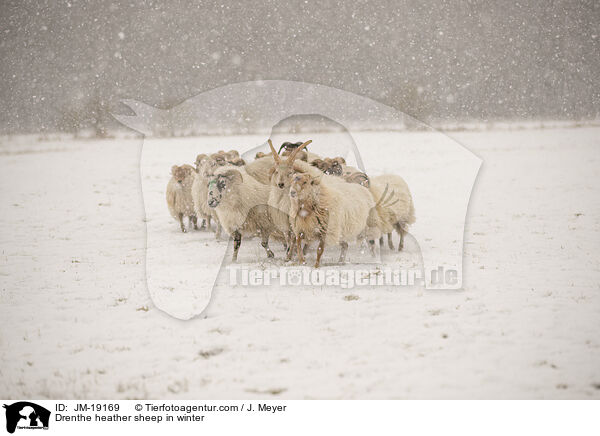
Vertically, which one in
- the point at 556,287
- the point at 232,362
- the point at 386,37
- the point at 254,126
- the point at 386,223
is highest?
the point at 386,37

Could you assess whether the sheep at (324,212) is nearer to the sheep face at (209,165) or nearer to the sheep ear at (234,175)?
the sheep ear at (234,175)

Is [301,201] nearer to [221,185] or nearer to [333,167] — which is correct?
[221,185]

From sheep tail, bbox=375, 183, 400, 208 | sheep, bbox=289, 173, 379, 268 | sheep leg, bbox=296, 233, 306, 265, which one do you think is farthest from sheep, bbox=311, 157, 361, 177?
sheep leg, bbox=296, 233, 306, 265

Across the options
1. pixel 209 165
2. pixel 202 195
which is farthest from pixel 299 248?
pixel 202 195

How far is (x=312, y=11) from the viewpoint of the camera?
15.3 m

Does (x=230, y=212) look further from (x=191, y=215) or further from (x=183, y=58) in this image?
(x=183, y=58)

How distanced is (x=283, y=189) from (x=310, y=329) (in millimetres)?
2647

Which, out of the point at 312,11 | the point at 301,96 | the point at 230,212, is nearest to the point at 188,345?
the point at 230,212

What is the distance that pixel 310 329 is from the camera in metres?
4.93

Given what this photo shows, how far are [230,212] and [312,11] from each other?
34.5 feet

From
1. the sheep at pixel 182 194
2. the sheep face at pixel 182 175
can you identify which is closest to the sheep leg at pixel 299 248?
the sheep at pixel 182 194

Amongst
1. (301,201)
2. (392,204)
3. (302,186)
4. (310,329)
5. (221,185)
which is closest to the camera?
(310,329)

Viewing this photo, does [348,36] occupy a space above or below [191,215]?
above

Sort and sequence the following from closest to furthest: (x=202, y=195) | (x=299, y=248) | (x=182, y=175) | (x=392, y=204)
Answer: (x=299, y=248), (x=392, y=204), (x=202, y=195), (x=182, y=175)
